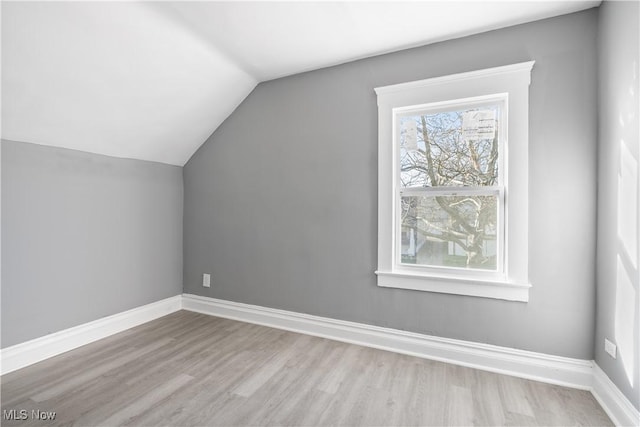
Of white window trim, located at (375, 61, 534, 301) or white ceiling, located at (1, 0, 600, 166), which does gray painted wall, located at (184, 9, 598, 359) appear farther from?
white ceiling, located at (1, 0, 600, 166)

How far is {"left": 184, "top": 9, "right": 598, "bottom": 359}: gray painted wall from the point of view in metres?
2.02

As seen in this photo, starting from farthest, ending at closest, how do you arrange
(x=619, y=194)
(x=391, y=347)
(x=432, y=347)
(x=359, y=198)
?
(x=359, y=198) → (x=391, y=347) → (x=432, y=347) → (x=619, y=194)

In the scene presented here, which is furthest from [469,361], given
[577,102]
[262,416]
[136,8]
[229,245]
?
[136,8]

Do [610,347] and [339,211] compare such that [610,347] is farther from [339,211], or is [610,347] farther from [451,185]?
[339,211]

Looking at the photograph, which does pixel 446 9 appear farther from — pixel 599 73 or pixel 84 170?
pixel 84 170

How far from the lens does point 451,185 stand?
2387mm

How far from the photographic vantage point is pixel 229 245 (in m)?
3.22

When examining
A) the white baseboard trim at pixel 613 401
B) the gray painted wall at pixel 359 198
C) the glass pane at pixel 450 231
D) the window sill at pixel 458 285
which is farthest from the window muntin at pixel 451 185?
the white baseboard trim at pixel 613 401

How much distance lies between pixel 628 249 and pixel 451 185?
3.48 feet

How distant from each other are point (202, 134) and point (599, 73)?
3.28 m

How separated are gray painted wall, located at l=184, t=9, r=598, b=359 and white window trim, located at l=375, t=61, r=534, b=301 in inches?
2.5

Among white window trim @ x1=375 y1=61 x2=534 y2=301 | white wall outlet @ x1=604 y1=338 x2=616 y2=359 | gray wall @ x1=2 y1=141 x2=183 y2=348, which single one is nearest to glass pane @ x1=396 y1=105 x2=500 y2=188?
white window trim @ x1=375 y1=61 x2=534 y2=301

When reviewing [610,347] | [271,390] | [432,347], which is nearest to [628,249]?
[610,347]

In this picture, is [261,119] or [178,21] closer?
[178,21]
